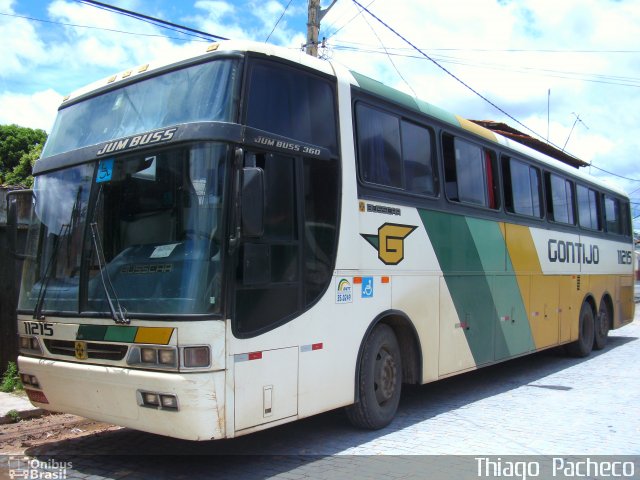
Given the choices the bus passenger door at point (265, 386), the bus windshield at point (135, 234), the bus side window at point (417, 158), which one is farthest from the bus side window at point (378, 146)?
the bus passenger door at point (265, 386)

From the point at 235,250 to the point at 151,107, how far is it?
159 cm

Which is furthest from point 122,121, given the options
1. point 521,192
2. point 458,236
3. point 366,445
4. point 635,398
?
point 635,398

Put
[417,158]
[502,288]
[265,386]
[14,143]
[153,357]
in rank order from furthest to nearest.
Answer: [14,143] < [502,288] < [417,158] < [265,386] < [153,357]

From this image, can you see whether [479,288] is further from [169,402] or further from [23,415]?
[23,415]

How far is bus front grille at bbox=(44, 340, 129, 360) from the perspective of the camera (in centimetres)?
487

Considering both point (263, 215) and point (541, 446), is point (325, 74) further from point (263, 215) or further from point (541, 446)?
point (541, 446)

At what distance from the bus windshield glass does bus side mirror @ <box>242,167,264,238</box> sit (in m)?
0.54

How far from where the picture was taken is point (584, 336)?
1252 centimetres

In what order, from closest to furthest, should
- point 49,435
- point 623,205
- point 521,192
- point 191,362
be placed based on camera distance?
point 191,362, point 49,435, point 521,192, point 623,205

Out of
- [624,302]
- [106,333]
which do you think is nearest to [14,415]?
[106,333]

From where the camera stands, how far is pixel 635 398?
28.0 ft

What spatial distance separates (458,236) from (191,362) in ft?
14.8

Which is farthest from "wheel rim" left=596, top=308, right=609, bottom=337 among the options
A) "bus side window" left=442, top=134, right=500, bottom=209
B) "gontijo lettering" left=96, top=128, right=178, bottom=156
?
"gontijo lettering" left=96, top=128, right=178, bottom=156

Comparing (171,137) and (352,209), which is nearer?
(171,137)
